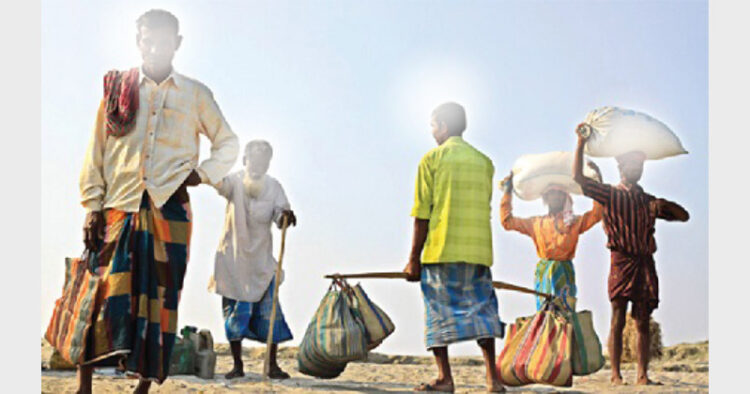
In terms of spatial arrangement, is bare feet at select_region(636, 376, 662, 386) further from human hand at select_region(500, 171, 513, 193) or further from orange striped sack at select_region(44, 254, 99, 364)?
orange striped sack at select_region(44, 254, 99, 364)

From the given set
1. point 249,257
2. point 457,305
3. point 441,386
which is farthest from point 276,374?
point 457,305

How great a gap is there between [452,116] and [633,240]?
2040 mm

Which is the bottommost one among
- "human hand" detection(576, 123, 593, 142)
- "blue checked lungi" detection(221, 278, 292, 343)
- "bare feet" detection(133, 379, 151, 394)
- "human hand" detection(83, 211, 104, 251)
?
"bare feet" detection(133, 379, 151, 394)

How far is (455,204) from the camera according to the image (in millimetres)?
6672

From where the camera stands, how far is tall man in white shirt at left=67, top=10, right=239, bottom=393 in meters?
5.63

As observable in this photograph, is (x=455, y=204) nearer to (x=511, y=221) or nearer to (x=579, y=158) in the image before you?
(x=579, y=158)

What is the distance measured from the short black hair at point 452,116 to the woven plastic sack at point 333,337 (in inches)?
59.0

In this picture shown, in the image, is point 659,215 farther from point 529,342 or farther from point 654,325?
point 654,325

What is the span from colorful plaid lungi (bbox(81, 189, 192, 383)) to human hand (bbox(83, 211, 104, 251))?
4 centimetres

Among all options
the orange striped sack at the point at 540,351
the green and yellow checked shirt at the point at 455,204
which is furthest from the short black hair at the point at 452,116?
the orange striped sack at the point at 540,351

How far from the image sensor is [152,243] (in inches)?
224

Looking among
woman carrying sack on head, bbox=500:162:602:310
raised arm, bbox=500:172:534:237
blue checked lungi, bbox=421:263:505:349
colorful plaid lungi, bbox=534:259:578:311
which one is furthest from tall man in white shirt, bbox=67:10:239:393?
colorful plaid lungi, bbox=534:259:578:311

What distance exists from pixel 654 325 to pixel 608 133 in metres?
4.93

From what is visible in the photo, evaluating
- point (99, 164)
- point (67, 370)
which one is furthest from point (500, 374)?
point (67, 370)
